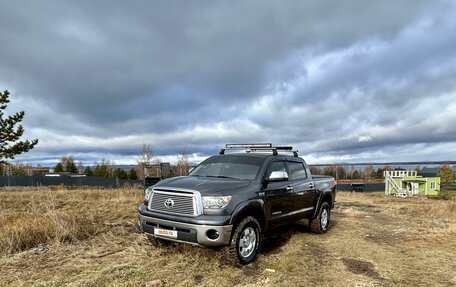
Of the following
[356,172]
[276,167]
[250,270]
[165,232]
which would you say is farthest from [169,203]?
[356,172]

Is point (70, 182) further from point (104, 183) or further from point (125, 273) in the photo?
point (125, 273)

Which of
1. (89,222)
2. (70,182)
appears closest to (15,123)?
(89,222)

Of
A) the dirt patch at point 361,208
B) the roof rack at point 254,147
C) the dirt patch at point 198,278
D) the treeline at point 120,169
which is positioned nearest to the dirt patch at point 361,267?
the dirt patch at point 198,278

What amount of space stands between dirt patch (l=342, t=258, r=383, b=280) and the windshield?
2242mm

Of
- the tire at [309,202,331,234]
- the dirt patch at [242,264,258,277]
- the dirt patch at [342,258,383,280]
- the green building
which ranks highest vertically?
the tire at [309,202,331,234]

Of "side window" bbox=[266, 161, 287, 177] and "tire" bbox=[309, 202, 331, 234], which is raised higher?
"side window" bbox=[266, 161, 287, 177]

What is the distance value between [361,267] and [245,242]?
2010mm

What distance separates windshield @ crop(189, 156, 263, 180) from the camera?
22.0ft

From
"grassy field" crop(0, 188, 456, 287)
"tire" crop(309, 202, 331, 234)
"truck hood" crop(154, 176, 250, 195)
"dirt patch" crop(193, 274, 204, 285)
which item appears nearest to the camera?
"dirt patch" crop(193, 274, 204, 285)

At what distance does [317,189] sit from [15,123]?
2036cm

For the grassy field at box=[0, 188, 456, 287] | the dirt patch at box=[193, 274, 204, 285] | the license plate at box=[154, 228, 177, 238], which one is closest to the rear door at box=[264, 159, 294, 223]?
the grassy field at box=[0, 188, 456, 287]

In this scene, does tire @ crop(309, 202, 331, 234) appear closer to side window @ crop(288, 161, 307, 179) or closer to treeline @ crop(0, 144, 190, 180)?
side window @ crop(288, 161, 307, 179)

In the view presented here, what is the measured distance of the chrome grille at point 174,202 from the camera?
5488mm

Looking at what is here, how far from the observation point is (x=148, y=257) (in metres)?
5.80
